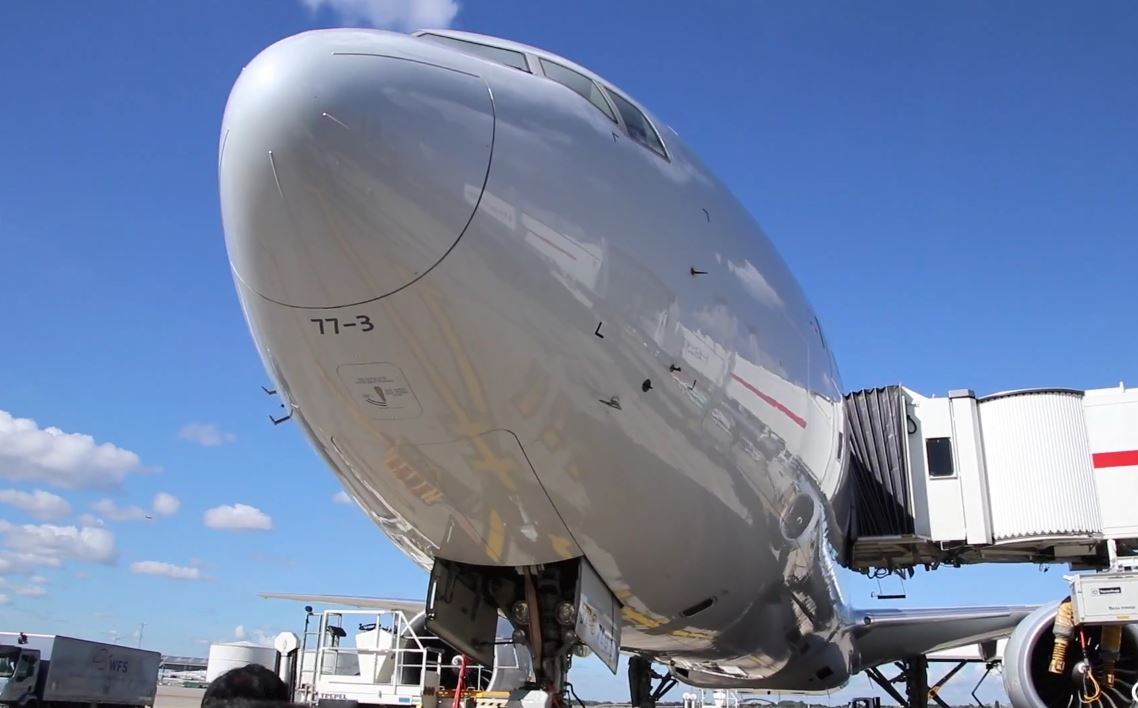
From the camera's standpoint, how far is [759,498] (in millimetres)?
5766

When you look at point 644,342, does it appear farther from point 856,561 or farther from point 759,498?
point 856,561

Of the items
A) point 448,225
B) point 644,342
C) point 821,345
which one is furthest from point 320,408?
point 821,345

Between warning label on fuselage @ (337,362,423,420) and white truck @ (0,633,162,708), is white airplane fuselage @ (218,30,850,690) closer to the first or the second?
warning label on fuselage @ (337,362,423,420)

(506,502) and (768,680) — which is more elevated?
(506,502)

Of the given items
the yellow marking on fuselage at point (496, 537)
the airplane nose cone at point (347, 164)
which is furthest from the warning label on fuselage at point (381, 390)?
the yellow marking on fuselage at point (496, 537)

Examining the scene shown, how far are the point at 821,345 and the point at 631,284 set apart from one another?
10.7ft

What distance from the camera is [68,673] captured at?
18156 mm

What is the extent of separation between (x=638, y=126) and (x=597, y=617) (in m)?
2.67

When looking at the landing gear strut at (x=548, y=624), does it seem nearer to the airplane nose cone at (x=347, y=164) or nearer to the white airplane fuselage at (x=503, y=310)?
the white airplane fuselage at (x=503, y=310)

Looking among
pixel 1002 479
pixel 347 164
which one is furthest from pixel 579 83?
pixel 1002 479

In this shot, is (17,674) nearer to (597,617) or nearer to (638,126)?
(597,617)

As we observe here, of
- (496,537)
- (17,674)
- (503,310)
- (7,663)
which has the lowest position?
(17,674)

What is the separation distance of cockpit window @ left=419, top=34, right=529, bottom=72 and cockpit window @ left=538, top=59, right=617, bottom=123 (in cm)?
12

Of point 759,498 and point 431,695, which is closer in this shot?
point 759,498
